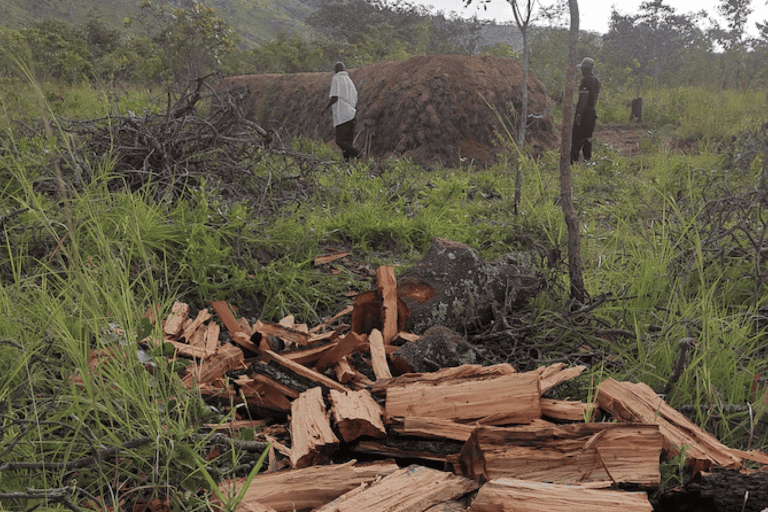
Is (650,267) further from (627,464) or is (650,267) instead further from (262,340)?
(262,340)

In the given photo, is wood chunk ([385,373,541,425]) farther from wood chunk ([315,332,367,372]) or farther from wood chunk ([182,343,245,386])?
wood chunk ([182,343,245,386])

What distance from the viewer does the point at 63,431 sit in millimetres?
1457

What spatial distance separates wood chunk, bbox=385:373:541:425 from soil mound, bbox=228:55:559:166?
6.66 m

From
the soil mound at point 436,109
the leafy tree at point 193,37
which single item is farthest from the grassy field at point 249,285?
the leafy tree at point 193,37

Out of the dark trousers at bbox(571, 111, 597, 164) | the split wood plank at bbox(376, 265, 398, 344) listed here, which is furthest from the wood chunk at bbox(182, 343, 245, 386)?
the dark trousers at bbox(571, 111, 597, 164)

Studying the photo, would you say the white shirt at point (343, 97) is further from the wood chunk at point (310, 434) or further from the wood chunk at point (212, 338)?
the wood chunk at point (310, 434)

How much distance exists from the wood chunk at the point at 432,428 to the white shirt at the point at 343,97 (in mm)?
7625

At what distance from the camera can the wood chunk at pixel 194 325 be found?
2.12 meters

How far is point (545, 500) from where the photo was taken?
1.10 m

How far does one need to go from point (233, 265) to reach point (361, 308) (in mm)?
881

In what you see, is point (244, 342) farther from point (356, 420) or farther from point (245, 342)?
point (356, 420)

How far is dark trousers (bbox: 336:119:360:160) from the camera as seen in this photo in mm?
8633

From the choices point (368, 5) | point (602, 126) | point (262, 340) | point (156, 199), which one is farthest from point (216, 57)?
point (368, 5)

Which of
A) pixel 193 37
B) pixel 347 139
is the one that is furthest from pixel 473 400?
pixel 193 37
